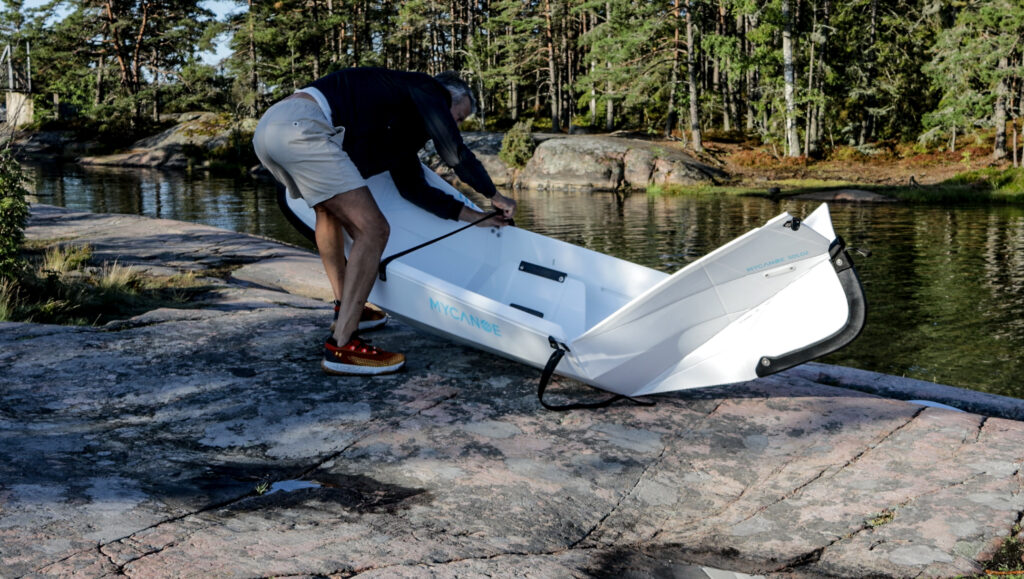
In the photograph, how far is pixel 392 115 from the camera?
4598 mm

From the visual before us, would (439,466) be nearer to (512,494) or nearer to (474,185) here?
(512,494)

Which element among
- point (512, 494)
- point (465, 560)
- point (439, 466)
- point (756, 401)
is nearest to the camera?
point (465, 560)

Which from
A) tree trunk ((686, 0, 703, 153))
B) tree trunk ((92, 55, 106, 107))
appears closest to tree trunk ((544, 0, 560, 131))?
tree trunk ((686, 0, 703, 153))

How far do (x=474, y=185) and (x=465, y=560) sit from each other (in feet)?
8.10

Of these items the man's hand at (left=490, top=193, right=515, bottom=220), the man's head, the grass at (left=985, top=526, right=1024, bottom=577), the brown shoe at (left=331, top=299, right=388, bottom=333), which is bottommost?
the grass at (left=985, top=526, right=1024, bottom=577)

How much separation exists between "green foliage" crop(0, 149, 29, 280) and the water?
3202 millimetres

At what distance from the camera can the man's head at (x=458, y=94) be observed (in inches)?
180

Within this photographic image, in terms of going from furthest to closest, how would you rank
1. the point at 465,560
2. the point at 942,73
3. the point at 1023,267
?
the point at 942,73 → the point at 1023,267 → the point at 465,560

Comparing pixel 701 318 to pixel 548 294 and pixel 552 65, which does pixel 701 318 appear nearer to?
pixel 548 294

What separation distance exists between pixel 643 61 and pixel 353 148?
104ft

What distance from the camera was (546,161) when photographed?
3111 centimetres

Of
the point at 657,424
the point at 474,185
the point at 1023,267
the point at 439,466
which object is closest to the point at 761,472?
the point at 657,424

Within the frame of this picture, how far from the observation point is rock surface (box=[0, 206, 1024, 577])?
257 cm

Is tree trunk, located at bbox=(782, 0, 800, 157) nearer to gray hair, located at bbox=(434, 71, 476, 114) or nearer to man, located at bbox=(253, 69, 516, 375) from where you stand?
gray hair, located at bbox=(434, 71, 476, 114)
